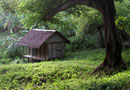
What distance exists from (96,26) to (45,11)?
11.8 m

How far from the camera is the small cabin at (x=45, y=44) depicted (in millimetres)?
18109

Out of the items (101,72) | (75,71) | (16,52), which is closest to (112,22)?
(101,72)

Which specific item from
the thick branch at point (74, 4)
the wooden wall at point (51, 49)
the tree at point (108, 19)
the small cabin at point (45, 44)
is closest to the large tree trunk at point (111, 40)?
the tree at point (108, 19)

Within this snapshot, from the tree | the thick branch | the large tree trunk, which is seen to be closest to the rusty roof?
the thick branch

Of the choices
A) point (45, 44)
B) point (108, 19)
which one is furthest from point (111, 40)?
point (45, 44)

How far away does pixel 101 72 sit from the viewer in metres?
9.17

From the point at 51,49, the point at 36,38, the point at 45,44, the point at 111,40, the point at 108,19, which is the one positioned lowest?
the point at 51,49

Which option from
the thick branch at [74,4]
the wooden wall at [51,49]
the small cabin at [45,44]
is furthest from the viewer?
the wooden wall at [51,49]

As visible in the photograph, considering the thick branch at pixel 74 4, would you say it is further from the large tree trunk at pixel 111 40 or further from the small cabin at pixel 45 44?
the small cabin at pixel 45 44

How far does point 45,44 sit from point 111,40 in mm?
10211

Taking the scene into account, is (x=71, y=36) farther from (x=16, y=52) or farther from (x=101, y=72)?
(x=101, y=72)

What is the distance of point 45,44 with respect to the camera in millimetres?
18438

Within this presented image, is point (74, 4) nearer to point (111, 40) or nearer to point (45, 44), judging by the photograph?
point (111, 40)

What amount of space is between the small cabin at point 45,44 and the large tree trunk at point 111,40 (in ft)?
30.4
